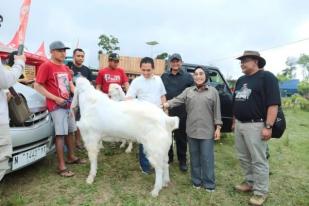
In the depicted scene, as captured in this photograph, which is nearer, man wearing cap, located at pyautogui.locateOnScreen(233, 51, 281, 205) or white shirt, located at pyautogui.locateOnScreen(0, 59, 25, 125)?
white shirt, located at pyautogui.locateOnScreen(0, 59, 25, 125)

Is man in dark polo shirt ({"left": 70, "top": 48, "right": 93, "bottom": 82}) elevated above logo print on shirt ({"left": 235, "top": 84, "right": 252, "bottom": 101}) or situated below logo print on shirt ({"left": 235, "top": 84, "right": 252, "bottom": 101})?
above

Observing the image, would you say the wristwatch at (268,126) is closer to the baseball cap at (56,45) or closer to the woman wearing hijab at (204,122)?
the woman wearing hijab at (204,122)

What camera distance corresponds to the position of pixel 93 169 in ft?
14.9

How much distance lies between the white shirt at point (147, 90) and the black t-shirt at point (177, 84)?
41 cm

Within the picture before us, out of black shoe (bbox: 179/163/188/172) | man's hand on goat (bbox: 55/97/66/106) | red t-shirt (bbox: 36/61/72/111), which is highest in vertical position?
red t-shirt (bbox: 36/61/72/111)

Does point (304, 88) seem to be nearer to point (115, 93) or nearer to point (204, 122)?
point (115, 93)

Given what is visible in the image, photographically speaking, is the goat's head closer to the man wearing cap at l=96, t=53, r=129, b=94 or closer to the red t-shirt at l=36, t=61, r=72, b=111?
the man wearing cap at l=96, t=53, r=129, b=94

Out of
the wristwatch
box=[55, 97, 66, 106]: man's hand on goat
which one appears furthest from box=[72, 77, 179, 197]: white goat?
the wristwatch

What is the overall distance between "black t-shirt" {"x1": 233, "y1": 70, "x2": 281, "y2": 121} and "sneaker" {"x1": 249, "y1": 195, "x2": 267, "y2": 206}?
3.69 ft

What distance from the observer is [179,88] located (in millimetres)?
5250

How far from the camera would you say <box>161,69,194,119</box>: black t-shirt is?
5254 millimetres

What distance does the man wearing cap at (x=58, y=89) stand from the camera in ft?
14.4

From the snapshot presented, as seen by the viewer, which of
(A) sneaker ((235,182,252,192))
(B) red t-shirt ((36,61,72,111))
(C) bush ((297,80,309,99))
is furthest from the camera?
(C) bush ((297,80,309,99))

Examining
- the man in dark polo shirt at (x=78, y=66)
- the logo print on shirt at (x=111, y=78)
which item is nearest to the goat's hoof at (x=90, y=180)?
the man in dark polo shirt at (x=78, y=66)
